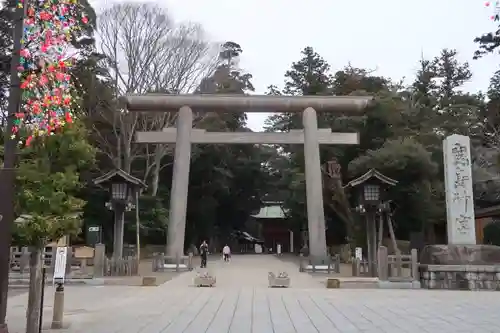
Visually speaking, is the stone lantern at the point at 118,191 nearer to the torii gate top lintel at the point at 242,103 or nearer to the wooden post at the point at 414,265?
the torii gate top lintel at the point at 242,103

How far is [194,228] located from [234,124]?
10.9 meters

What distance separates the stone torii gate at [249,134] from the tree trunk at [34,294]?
16.6 meters

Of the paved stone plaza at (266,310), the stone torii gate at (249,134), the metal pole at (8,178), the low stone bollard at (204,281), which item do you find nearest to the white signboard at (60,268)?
the paved stone plaza at (266,310)

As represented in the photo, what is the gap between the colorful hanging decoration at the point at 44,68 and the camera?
6.93 meters

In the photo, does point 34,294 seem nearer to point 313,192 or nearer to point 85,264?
point 85,264

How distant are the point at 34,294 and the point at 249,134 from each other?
19306 mm

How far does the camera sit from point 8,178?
6.91 meters

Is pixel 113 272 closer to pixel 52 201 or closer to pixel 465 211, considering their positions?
pixel 52 201

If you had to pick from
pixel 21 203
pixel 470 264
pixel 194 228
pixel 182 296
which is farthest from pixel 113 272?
pixel 194 228

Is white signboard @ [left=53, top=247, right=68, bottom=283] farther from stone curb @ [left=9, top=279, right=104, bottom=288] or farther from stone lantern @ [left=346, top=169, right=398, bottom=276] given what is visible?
stone lantern @ [left=346, top=169, right=398, bottom=276]

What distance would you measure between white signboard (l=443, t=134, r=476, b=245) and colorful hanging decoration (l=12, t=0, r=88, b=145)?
13.7 metres

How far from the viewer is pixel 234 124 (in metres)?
48.2

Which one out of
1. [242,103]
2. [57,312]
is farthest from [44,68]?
[242,103]

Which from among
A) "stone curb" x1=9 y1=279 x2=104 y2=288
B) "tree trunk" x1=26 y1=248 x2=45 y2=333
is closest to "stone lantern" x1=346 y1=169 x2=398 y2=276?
"stone curb" x1=9 y1=279 x2=104 y2=288
